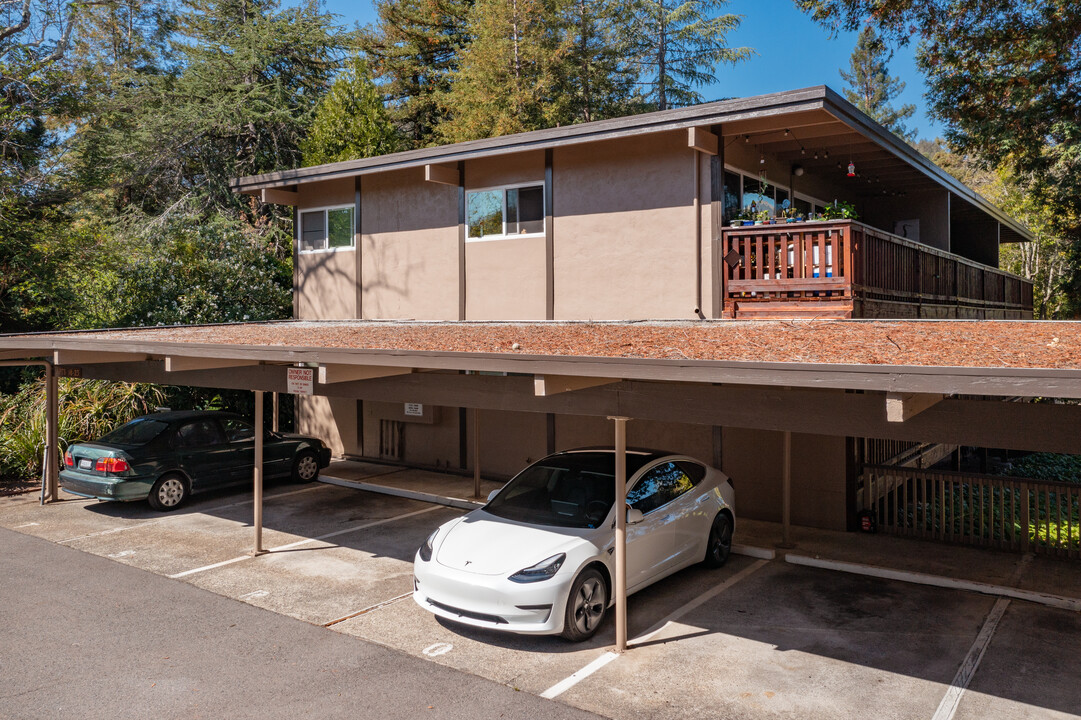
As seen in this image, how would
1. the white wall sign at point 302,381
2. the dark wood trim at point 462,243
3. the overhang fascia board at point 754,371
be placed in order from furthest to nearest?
the dark wood trim at point 462,243, the white wall sign at point 302,381, the overhang fascia board at point 754,371

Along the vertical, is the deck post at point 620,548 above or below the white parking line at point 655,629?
above

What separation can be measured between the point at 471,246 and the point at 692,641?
8509 mm

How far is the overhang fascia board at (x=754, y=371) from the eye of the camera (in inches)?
155

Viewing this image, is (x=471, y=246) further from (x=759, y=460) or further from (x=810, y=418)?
(x=810, y=418)

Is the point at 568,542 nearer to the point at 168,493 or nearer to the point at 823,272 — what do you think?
the point at 823,272

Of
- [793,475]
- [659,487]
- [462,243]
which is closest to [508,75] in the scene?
[462,243]

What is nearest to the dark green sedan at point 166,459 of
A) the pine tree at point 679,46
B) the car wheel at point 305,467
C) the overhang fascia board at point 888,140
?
the car wheel at point 305,467

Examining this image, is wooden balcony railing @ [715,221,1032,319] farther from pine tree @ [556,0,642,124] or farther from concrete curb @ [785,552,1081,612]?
pine tree @ [556,0,642,124]

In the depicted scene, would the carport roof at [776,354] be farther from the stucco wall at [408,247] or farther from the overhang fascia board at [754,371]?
the stucco wall at [408,247]

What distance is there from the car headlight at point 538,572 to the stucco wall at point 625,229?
5485mm

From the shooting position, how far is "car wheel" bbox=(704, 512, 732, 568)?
344 inches

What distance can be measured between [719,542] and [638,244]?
15.7ft

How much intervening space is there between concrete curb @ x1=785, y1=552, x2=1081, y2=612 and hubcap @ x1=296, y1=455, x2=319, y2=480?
897 cm

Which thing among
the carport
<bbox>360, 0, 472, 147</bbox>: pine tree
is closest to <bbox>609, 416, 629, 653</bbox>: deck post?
the carport
